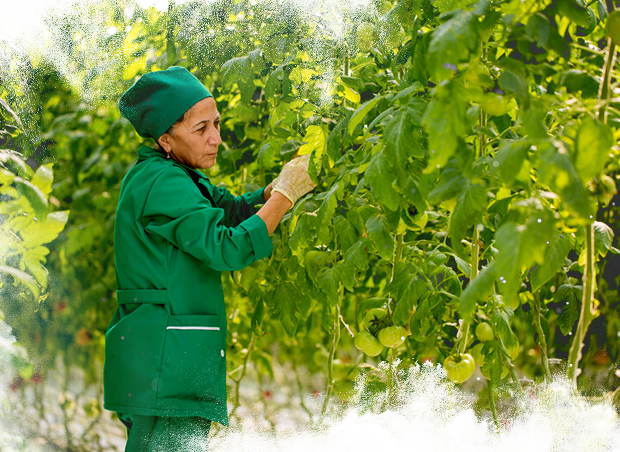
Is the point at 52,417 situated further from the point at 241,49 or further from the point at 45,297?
the point at 241,49

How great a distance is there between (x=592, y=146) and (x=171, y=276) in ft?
2.70

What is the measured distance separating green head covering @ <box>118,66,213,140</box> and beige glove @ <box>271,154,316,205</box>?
0.25 meters

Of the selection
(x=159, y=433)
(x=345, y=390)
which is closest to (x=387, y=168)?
(x=159, y=433)

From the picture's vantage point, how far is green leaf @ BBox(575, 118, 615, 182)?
0.64m

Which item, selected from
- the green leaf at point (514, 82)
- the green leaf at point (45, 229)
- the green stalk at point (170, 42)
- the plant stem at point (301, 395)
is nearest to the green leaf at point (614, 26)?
the green leaf at point (514, 82)

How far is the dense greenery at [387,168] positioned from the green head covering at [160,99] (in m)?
0.19

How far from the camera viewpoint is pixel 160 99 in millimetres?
1176

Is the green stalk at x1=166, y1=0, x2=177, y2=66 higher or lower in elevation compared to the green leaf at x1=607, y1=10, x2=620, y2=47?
lower

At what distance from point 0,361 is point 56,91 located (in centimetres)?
85

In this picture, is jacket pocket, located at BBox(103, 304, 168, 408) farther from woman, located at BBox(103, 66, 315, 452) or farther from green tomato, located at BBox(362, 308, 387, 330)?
green tomato, located at BBox(362, 308, 387, 330)

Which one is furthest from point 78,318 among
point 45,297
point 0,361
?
point 0,361

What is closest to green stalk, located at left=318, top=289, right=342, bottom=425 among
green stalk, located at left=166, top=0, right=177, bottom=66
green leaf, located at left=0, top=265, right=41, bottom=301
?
green stalk, located at left=166, top=0, right=177, bottom=66

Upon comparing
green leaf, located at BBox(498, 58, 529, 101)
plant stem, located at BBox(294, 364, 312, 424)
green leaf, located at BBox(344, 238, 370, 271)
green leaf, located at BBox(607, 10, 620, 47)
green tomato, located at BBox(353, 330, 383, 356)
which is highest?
green leaf, located at BBox(607, 10, 620, 47)

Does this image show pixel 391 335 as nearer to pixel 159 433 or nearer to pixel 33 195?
pixel 159 433
